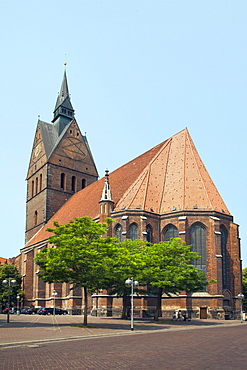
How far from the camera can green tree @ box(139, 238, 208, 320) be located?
35812 mm

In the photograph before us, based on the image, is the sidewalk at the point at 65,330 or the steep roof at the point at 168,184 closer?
the sidewalk at the point at 65,330

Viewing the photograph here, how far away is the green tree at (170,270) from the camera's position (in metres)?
35.8

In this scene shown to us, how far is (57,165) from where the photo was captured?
237 ft

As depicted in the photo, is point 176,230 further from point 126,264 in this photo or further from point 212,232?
point 126,264

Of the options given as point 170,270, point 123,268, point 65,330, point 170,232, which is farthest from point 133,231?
point 65,330

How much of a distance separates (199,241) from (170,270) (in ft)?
35.7

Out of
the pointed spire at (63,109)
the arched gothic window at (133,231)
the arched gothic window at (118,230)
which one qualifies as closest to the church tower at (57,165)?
the pointed spire at (63,109)

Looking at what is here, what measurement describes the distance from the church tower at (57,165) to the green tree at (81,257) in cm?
3966

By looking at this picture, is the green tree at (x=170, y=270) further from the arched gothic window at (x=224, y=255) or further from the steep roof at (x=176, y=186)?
the steep roof at (x=176, y=186)

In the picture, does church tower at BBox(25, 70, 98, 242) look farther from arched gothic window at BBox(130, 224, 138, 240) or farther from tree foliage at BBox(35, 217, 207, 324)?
tree foliage at BBox(35, 217, 207, 324)

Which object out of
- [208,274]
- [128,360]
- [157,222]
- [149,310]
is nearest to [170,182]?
[157,222]

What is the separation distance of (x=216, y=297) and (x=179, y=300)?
3894 mm

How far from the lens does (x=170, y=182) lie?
50500 millimetres

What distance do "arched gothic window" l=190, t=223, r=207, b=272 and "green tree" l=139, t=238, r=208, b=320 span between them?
6228mm
